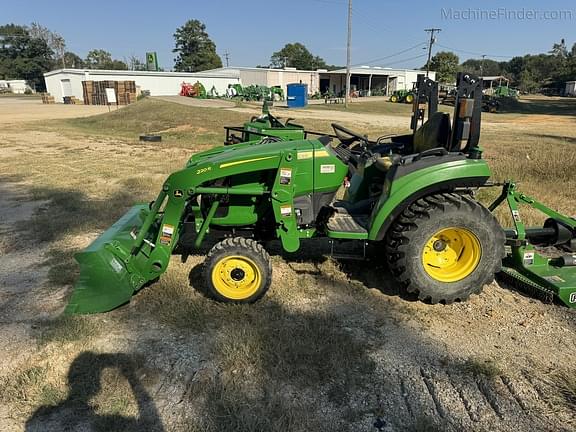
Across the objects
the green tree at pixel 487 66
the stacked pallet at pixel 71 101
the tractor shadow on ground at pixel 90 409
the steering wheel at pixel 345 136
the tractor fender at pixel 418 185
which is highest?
the green tree at pixel 487 66

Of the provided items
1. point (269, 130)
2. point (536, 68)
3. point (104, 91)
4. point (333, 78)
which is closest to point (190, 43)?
point (333, 78)

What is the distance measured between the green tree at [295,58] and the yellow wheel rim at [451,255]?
103 metres

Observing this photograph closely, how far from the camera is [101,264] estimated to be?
3461 millimetres

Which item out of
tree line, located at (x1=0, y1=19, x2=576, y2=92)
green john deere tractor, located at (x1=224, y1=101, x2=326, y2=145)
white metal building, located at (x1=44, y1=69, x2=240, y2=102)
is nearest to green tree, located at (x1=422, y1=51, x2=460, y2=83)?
tree line, located at (x1=0, y1=19, x2=576, y2=92)

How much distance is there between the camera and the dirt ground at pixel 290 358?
249 cm

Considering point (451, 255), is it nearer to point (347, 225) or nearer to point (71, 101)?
point (347, 225)

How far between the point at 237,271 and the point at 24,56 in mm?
108441

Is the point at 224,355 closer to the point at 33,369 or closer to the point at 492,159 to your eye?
the point at 33,369

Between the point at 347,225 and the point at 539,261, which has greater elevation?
the point at 347,225

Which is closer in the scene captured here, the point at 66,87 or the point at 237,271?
the point at 237,271

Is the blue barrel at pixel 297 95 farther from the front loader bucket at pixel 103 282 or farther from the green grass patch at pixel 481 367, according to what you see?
the green grass patch at pixel 481 367

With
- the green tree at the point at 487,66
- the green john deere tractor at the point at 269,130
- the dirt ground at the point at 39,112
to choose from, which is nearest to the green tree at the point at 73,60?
the dirt ground at the point at 39,112

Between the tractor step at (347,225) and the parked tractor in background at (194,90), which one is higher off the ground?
the parked tractor in background at (194,90)

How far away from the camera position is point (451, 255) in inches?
149
